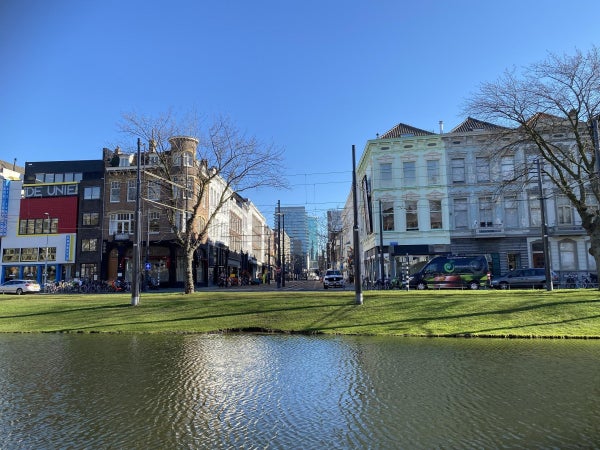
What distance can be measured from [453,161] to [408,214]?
6.76 meters

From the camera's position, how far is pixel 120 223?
50.4 meters

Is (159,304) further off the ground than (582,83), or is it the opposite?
(582,83)

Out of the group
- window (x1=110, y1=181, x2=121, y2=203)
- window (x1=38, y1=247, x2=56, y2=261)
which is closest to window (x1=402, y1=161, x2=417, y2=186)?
window (x1=110, y1=181, x2=121, y2=203)

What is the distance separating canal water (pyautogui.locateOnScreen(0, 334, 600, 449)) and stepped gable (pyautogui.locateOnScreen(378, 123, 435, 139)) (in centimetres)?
3590

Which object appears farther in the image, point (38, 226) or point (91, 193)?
point (38, 226)

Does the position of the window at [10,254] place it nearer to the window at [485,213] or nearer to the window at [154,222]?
the window at [154,222]

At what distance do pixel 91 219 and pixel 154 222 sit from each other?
7.78m

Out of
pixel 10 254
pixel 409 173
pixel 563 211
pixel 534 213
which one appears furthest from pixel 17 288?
pixel 563 211

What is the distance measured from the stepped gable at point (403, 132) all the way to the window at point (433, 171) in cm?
313

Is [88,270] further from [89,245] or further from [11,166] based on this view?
[11,166]

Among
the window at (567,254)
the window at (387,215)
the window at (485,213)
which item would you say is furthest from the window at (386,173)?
the window at (567,254)

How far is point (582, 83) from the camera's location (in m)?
20.8

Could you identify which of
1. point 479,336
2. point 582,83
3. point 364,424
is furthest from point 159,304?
point 582,83

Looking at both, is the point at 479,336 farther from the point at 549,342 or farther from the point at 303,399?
the point at 303,399
